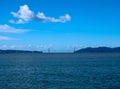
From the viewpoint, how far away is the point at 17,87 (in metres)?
66.4

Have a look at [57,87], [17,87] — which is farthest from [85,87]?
[17,87]

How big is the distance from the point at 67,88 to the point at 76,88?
2.09 meters

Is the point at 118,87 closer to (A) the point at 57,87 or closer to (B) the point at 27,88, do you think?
(A) the point at 57,87

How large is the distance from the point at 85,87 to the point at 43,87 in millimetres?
9993

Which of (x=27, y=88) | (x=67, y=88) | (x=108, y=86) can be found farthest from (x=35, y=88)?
(x=108, y=86)

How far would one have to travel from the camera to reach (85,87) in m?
64.8

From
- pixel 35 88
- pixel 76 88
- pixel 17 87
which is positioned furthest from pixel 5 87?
pixel 76 88

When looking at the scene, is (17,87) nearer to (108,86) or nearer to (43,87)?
(43,87)

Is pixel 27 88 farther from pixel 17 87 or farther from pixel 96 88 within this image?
pixel 96 88

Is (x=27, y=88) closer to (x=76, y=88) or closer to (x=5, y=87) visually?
(x=5, y=87)

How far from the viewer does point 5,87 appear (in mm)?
66625

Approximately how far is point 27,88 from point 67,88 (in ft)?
31.0

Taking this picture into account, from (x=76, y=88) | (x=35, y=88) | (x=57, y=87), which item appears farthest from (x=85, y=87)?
(x=35, y=88)

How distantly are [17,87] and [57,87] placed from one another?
972cm
